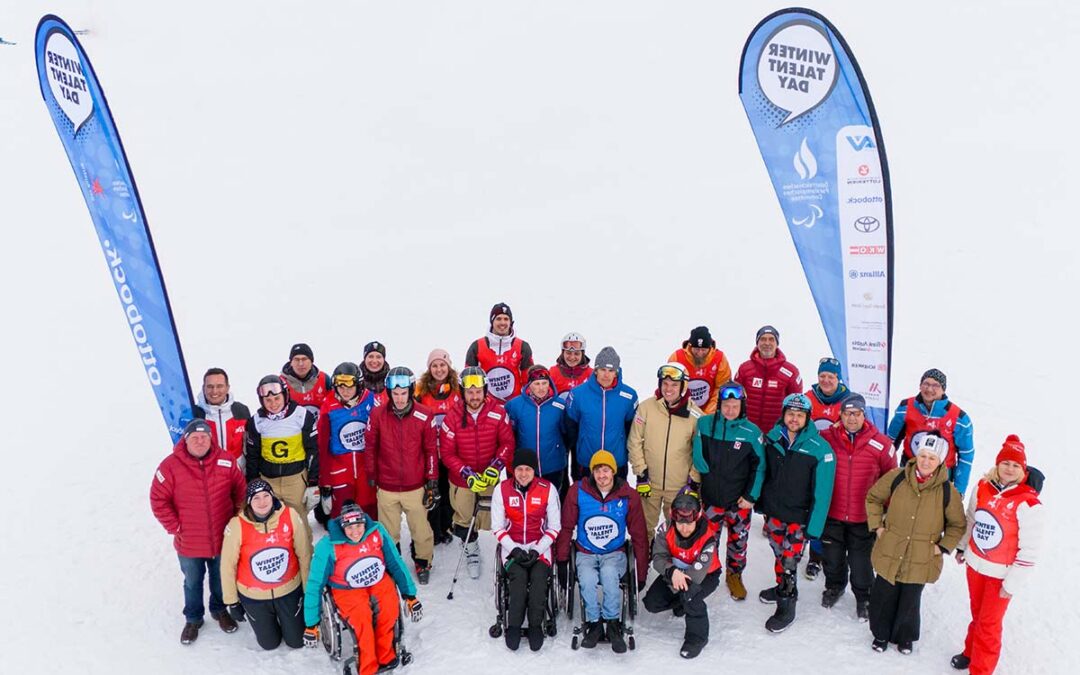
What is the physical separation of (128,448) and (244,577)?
14.3ft

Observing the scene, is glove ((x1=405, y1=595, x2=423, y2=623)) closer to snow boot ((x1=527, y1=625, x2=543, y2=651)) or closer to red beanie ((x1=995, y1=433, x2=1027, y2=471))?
snow boot ((x1=527, y1=625, x2=543, y2=651))

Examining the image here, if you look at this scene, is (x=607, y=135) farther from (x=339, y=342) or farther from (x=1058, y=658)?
(x=1058, y=658)

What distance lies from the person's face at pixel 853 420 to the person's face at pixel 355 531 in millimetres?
3429

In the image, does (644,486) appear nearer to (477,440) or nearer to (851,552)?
(477,440)

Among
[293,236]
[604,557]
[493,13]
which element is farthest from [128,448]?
[493,13]

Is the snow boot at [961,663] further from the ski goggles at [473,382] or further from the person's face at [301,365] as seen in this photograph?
the person's face at [301,365]

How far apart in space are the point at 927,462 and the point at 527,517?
107 inches

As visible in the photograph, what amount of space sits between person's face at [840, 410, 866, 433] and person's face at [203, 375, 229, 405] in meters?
4.66

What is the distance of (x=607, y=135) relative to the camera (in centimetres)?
2120

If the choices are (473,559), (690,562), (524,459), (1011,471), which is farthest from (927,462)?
(473,559)

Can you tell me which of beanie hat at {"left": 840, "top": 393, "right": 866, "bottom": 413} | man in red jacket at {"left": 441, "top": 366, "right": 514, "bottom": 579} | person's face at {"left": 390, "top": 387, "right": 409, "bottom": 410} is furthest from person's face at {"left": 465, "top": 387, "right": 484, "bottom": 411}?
beanie hat at {"left": 840, "top": 393, "right": 866, "bottom": 413}

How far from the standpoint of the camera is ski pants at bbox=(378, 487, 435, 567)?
21.1 feet

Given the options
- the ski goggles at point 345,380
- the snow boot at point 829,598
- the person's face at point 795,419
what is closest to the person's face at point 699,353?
the person's face at point 795,419

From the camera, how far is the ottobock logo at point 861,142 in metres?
6.36
